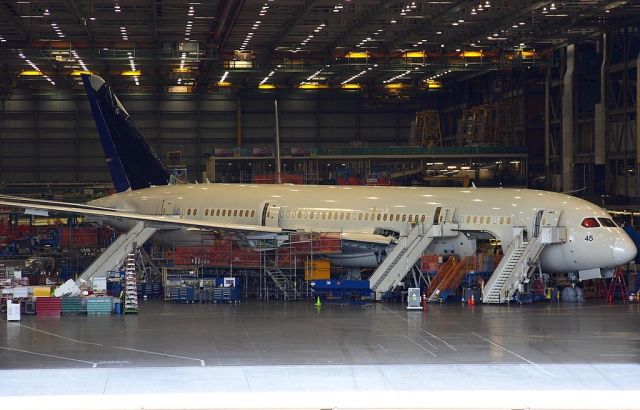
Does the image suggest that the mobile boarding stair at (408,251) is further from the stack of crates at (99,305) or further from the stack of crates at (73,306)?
the stack of crates at (73,306)

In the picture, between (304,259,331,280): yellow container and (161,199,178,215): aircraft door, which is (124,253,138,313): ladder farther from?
(161,199,178,215): aircraft door

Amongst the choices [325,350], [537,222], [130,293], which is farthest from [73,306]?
[537,222]

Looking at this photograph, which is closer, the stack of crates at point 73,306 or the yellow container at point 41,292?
the stack of crates at point 73,306

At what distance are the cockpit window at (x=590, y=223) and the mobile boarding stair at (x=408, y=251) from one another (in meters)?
4.50

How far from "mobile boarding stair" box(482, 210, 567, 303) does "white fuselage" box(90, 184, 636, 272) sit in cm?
42

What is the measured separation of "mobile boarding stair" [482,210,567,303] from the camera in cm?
4066

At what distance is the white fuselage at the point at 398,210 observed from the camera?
4134cm

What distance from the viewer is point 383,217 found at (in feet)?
145

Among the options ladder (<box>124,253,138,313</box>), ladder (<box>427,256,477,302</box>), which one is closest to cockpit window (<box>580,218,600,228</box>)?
ladder (<box>427,256,477,302</box>)

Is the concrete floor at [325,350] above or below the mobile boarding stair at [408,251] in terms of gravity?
below

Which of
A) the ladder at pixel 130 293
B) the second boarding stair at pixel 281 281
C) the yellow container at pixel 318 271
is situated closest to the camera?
the ladder at pixel 130 293

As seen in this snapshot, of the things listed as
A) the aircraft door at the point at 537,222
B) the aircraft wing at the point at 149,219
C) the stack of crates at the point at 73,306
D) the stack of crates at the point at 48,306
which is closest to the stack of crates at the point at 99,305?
the stack of crates at the point at 73,306

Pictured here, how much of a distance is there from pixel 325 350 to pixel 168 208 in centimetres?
2228

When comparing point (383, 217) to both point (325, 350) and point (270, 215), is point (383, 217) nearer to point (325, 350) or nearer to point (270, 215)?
point (270, 215)
